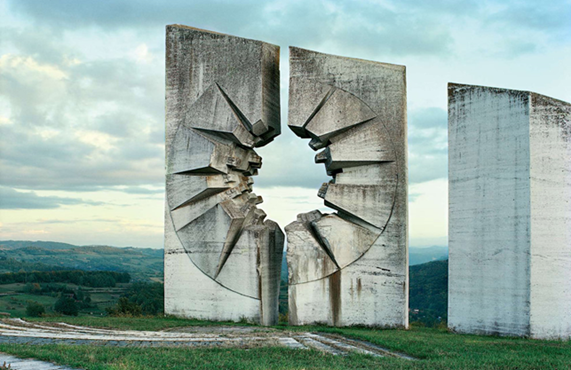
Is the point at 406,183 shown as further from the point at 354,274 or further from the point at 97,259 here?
the point at 97,259

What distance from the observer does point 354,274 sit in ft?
42.0

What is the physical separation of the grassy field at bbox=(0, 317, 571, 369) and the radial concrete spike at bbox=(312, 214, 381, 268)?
2.50 m

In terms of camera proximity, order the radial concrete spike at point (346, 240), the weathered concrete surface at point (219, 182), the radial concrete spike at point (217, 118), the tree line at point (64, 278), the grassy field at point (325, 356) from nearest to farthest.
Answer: the grassy field at point (325, 356), the radial concrete spike at point (346, 240), the weathered concrete surface at point (219, 182), the radial concrete spike at point (217, 118), the tree line at point (64, 278)

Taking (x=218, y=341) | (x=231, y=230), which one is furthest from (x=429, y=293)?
(x=218, y=341)

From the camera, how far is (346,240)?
42.2 feet

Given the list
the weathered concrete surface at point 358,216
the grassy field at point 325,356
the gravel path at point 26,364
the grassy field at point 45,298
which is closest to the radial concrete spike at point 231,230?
the weathered concrete surface at point 358,216

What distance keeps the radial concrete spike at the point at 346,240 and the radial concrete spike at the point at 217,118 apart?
2.95 m

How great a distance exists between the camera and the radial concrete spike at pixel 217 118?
45.3 ft

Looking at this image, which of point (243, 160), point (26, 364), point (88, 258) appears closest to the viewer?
point (26, 364)

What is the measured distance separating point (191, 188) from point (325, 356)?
709cm

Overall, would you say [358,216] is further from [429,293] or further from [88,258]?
[88,258]

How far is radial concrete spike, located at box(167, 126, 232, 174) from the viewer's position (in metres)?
13.8

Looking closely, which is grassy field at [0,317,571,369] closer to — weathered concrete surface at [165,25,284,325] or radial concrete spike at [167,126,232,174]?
weathered concrete surface at [165,25,284,325]

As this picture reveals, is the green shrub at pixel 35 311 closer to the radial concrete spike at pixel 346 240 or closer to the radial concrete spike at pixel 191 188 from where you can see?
the radial concrete spike at pixel 191 188
